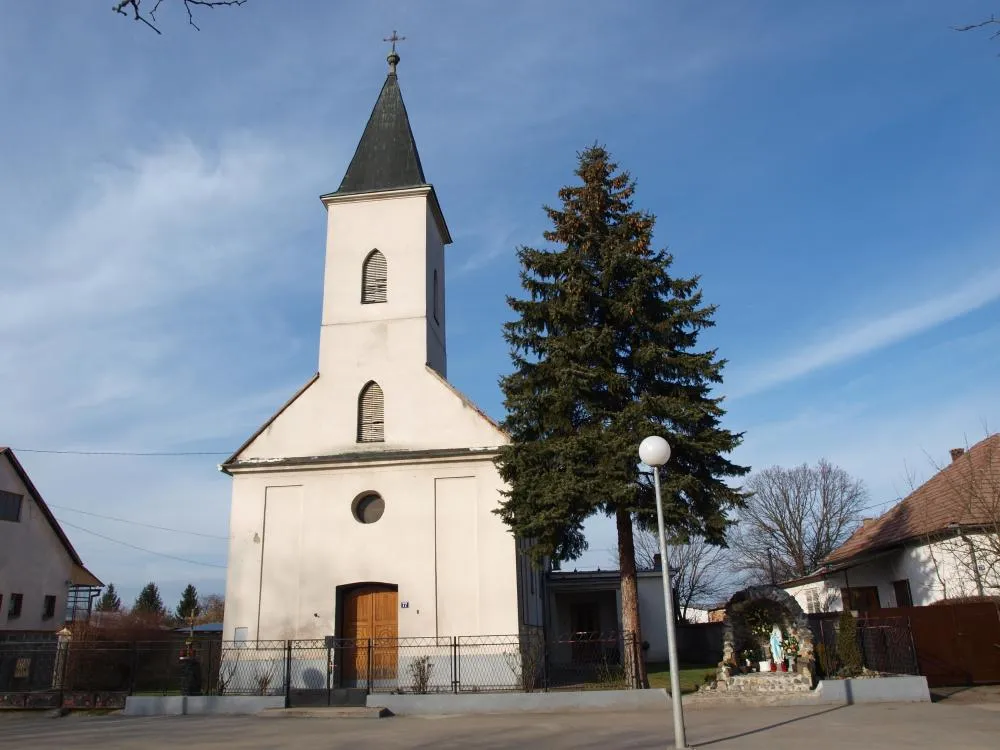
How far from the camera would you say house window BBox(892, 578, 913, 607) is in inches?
846

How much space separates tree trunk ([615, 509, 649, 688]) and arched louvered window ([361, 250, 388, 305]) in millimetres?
10346

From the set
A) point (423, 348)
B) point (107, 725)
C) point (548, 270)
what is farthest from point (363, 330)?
point (107, 725)

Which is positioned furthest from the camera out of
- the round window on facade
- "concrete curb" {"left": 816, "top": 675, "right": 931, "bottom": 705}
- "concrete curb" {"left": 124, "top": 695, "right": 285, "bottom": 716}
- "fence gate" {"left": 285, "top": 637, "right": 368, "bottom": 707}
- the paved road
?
the round window on facade

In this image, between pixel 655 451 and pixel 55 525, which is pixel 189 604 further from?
pixel 655 451

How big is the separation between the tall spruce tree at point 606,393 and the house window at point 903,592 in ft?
27.5

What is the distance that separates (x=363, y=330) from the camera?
2269cm

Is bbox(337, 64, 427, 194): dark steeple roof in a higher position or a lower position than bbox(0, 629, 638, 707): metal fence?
higher

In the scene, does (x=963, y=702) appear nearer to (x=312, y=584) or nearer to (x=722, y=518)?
(x=722, y=518)

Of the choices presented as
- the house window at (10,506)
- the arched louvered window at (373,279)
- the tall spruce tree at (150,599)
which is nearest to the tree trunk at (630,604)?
the arched louvered window at (373,279)

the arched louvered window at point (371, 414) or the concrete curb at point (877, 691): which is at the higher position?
the arched louvered window at point (371, 414)

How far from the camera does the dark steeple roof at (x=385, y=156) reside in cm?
2478

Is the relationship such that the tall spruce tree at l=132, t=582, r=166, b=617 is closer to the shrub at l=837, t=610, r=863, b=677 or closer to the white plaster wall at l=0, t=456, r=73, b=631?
the white plaster wall at l=0, t=456, r=73, b=631

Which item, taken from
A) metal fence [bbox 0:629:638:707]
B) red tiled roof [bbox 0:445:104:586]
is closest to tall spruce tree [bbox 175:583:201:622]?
red tiled roof [bbox 0:445:104:586]

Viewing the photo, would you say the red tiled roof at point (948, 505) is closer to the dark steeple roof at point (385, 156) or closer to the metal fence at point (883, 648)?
the metal fence at point (883, 648)
